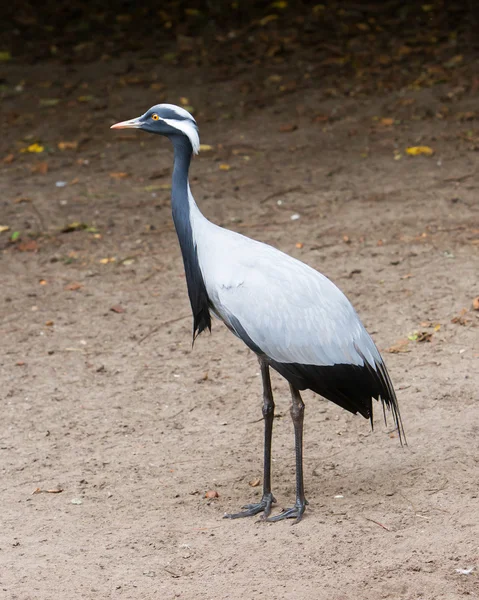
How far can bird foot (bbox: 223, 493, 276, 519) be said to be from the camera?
450cm

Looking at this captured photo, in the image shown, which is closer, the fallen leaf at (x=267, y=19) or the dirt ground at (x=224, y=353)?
the dirt ground at (x=224, y=353)

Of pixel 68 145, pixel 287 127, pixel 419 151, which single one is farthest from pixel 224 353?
pixel 68 145

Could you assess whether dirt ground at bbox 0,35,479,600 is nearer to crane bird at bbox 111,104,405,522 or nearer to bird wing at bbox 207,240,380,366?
crane bird at bbox 111,104,405,522

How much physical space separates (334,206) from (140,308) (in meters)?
2.13

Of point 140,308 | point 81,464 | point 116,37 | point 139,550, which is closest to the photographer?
point 139,550

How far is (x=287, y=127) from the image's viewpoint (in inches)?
377

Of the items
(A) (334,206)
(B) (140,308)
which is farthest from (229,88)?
(B) (140,308)

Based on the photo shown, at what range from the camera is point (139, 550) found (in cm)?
418

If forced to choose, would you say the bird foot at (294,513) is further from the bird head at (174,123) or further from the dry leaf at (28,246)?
the dry leaf at (28,246)

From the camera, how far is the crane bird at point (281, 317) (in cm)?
432

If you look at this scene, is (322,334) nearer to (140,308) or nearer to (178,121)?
(178,121)

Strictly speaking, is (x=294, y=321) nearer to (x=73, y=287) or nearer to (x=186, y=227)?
(x=186, y=227)

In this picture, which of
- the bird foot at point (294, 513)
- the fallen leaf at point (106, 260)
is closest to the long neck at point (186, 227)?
the bird foot at point (294, 513)

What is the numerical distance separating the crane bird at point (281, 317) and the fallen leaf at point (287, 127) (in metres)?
5.08
